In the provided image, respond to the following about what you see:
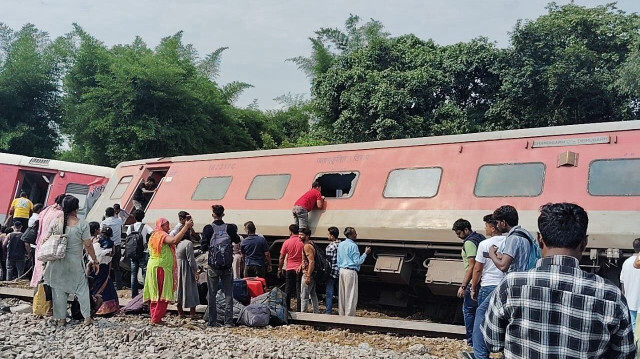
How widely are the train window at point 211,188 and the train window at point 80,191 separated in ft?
18.7

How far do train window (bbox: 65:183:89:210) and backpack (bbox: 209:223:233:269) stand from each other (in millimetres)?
10032

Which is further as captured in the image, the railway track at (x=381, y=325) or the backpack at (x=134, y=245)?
the backpack at (x=134, y=245)

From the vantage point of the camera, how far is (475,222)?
934cm

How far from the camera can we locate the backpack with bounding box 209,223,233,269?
8.71 m

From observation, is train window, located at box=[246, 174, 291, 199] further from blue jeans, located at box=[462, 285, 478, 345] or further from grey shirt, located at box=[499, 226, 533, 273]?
grey shirt, located at box=[499, 226, 533, 273]

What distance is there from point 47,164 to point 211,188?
257 inches

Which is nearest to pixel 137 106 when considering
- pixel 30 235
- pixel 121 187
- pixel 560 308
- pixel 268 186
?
pixel 121 187

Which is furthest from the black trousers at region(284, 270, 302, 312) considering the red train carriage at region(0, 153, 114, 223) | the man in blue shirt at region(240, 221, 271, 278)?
the red train carriage at region(0, 153, 114, 223)

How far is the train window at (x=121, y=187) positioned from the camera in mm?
14984

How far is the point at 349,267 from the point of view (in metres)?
9.87

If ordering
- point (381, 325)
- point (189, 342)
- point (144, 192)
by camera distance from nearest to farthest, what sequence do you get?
point (189, 342), point (381, 325), point (144, 192)

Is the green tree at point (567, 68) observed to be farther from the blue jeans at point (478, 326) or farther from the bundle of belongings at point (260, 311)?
the blue jeans at point (478, 326)

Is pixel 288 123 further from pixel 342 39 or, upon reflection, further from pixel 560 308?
pixel 560 308

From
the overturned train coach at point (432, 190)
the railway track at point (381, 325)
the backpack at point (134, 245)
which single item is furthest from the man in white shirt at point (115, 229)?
the railway track at point (381, 325)
